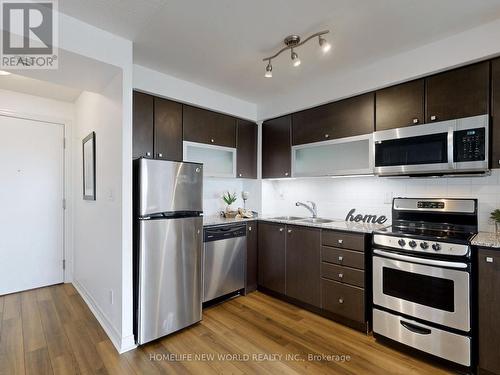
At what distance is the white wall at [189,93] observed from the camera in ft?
8.65

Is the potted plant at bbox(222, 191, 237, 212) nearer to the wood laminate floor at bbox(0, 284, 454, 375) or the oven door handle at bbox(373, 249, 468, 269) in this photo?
the wood laminate floor at bbox(0, 284, 454, 375)

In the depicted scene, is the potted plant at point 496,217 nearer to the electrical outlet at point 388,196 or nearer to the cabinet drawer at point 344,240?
the electrical outlet at point 388,196

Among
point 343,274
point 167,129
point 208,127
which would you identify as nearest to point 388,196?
point 343,274

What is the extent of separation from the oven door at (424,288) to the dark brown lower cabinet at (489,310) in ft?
0.26

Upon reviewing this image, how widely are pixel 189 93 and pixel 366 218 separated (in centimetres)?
249

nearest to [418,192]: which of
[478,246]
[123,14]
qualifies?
[478,246]

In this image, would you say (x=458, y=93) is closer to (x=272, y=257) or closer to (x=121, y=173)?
(x=272, y=257)

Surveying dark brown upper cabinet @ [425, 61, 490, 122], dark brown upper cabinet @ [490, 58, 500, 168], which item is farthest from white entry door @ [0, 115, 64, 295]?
dark brown upper cabinet @ [490, 58, 500, 168]

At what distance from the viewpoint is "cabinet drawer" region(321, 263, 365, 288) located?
2398mm

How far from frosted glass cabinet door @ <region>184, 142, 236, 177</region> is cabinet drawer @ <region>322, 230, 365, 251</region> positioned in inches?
58.9

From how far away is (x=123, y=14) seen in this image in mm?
1843

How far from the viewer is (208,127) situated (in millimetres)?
3229

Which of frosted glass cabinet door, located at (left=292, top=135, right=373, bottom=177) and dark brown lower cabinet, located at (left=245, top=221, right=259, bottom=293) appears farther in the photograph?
dark brown lower cabinet, located at (left=245, top=221, right=259, bottom=293)

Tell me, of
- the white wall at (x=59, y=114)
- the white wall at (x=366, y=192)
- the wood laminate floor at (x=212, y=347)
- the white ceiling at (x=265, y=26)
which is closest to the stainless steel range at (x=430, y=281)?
the white wall at (x=366, y=192)
